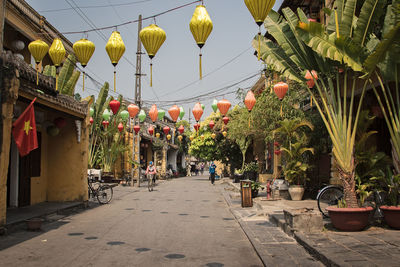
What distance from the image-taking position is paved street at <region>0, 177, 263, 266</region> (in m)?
6.57

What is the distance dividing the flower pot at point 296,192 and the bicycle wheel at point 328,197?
4659 mm

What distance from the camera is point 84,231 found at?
376 inches

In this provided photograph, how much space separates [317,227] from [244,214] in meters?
4.68

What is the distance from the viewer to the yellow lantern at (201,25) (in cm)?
694

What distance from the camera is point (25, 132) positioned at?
964 cm

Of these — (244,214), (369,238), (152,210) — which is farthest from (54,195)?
(369,238)

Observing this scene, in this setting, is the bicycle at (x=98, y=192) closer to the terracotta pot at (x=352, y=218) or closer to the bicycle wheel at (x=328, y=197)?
the bicycle wheel at (x=328, y=197)

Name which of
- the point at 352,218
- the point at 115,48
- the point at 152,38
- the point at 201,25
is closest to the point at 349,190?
the point at 352,218

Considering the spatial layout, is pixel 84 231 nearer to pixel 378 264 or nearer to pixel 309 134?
pixel 378 264

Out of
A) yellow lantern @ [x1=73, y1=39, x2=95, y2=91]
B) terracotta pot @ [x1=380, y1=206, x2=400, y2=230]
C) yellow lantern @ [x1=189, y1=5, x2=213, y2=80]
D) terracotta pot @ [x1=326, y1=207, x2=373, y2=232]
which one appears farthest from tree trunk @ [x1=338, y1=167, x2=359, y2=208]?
yellow lantern @ [x1=73, y1=39, x2=95, y2=91]

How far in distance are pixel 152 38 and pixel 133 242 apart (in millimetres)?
4286

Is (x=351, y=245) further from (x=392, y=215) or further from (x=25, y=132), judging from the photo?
(x=25, y=132)

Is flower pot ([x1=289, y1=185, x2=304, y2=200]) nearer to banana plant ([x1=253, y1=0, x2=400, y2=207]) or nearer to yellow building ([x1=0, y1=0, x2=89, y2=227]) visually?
banana plant ([x1=253, y1=0, x2=400, y2=207])

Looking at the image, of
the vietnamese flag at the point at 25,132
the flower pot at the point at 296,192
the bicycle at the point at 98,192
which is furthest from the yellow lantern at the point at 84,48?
the flower pot at the point at 296,192
